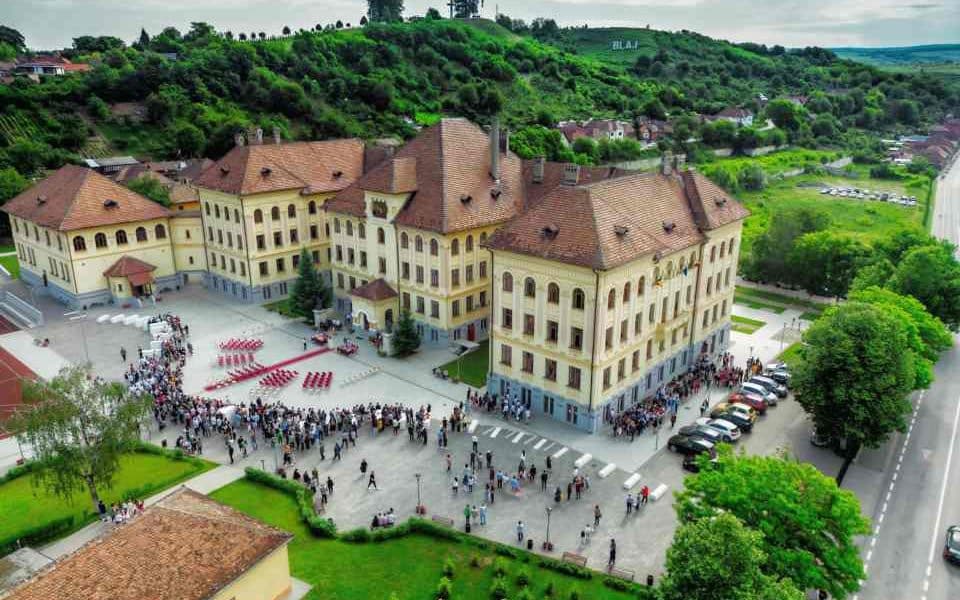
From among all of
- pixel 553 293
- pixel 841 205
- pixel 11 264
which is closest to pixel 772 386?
pixel 553 293

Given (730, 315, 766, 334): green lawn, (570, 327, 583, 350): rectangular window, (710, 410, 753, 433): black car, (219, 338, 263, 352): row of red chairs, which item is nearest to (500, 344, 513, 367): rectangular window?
(570, 327, 583, 350): rectangular window

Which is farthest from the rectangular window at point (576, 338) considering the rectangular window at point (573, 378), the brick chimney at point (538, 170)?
the brick chimney at point (538, 170)

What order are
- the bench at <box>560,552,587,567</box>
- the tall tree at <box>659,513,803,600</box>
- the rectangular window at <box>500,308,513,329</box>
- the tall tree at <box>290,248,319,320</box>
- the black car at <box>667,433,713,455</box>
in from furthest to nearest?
1. the tall tree at <box>290,248,319,320</box>
2. the rectangular window at <box>500,308,513,329</box>
3. the black car at <box>667,433,713,455</box>
4. the bench at <box>560,552,587,567</box>
5. the tall tree at <box>659,513,803,600</box>

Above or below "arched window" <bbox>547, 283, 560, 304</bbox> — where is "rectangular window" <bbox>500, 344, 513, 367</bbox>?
below

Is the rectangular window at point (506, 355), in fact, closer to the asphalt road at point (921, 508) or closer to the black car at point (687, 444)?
the black car at point (687, 444)

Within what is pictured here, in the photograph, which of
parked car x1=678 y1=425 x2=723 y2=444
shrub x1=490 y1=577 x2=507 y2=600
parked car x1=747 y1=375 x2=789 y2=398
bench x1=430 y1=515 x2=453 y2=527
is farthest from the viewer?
parked car x1=747 y1=375 x2=789 y2=398

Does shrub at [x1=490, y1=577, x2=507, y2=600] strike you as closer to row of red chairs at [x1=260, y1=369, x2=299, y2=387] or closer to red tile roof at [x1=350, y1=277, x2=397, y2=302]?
row of red chairs at [x1=260, y1=369, x2=299, y2=387]
